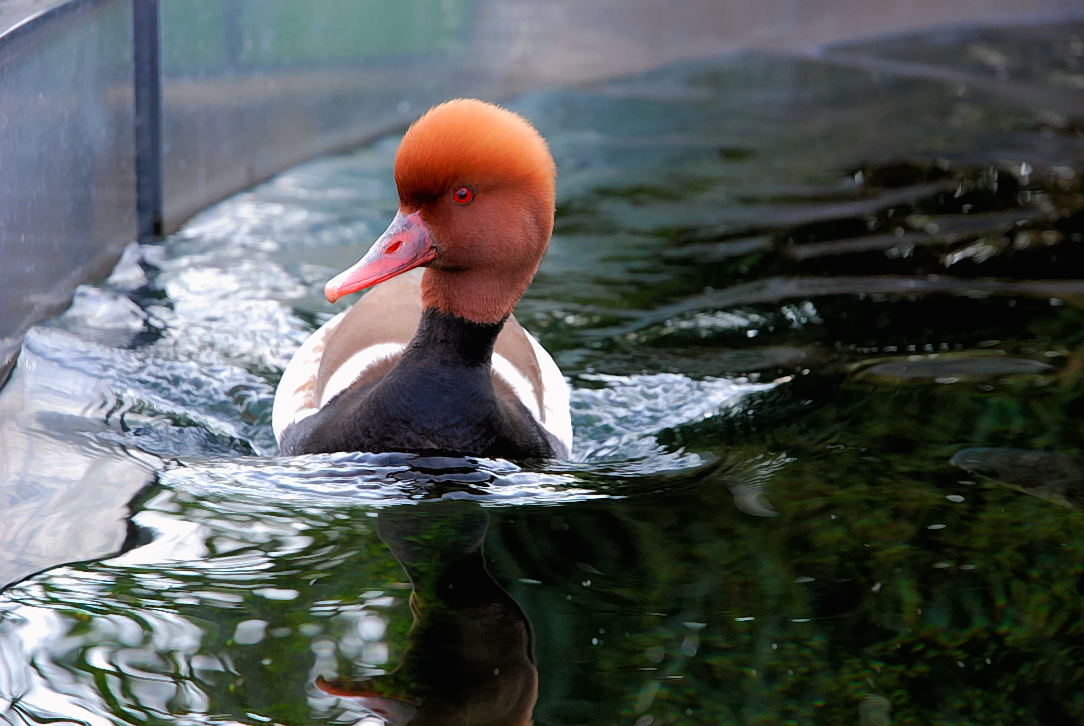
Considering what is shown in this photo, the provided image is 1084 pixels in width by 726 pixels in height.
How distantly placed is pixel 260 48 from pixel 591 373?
338 centimetres

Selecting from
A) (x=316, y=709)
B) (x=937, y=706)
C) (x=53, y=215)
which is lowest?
(x=937, y=706)

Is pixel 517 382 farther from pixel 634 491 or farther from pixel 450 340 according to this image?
pixel 634 491

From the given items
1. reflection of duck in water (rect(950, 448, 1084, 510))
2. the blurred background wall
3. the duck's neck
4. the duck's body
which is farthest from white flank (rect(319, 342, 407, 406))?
reflection of duck in water (rect(950, 448, 1084, 510))

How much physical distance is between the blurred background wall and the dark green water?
10.4 inches

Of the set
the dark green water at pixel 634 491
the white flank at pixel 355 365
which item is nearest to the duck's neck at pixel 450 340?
the dark green water at pixel 634 491

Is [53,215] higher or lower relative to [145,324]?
higher

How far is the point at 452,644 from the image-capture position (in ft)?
9.56

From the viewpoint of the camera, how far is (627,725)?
271cm

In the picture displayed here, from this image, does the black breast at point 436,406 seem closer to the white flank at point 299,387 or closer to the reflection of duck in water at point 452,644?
the reflection of duck in water at point 452,644

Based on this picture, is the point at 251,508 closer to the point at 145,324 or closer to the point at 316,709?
the point at 316,709

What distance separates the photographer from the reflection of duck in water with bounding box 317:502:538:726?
2.69 meters

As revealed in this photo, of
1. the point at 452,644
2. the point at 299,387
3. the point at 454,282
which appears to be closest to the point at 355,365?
the point at 299,387

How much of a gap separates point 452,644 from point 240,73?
507cm

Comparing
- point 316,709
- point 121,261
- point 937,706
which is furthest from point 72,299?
point 937,706
